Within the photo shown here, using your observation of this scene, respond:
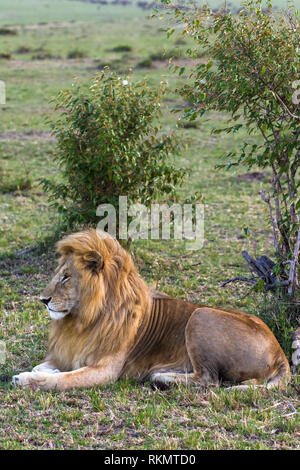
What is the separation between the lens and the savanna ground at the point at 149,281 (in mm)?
4211

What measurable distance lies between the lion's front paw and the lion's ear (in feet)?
2.67

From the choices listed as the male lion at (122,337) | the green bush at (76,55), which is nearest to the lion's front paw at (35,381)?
the male lion at (122,337)

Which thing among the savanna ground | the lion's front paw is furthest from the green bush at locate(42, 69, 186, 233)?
the lion's front paw

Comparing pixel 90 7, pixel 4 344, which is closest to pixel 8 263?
pixel 4 344

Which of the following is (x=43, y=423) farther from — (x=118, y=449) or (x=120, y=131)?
(x=120, y=131)

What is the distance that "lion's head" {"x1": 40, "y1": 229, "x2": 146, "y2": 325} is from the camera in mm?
4922

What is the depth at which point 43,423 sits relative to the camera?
173 inches

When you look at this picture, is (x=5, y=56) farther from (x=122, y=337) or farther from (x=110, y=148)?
(x=122, y=337)

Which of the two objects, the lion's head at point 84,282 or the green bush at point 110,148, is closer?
the lion's head at point 84,282

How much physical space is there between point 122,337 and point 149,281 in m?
2.86

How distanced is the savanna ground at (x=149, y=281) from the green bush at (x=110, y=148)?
0.33 m

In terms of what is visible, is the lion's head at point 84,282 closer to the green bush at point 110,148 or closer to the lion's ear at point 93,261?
the lion's ear at point 93,261

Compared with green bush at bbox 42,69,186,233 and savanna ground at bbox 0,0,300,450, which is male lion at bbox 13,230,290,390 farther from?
green bush at bbox 42,69,186,233

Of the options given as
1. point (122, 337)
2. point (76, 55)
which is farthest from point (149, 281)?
point (76, 55)
